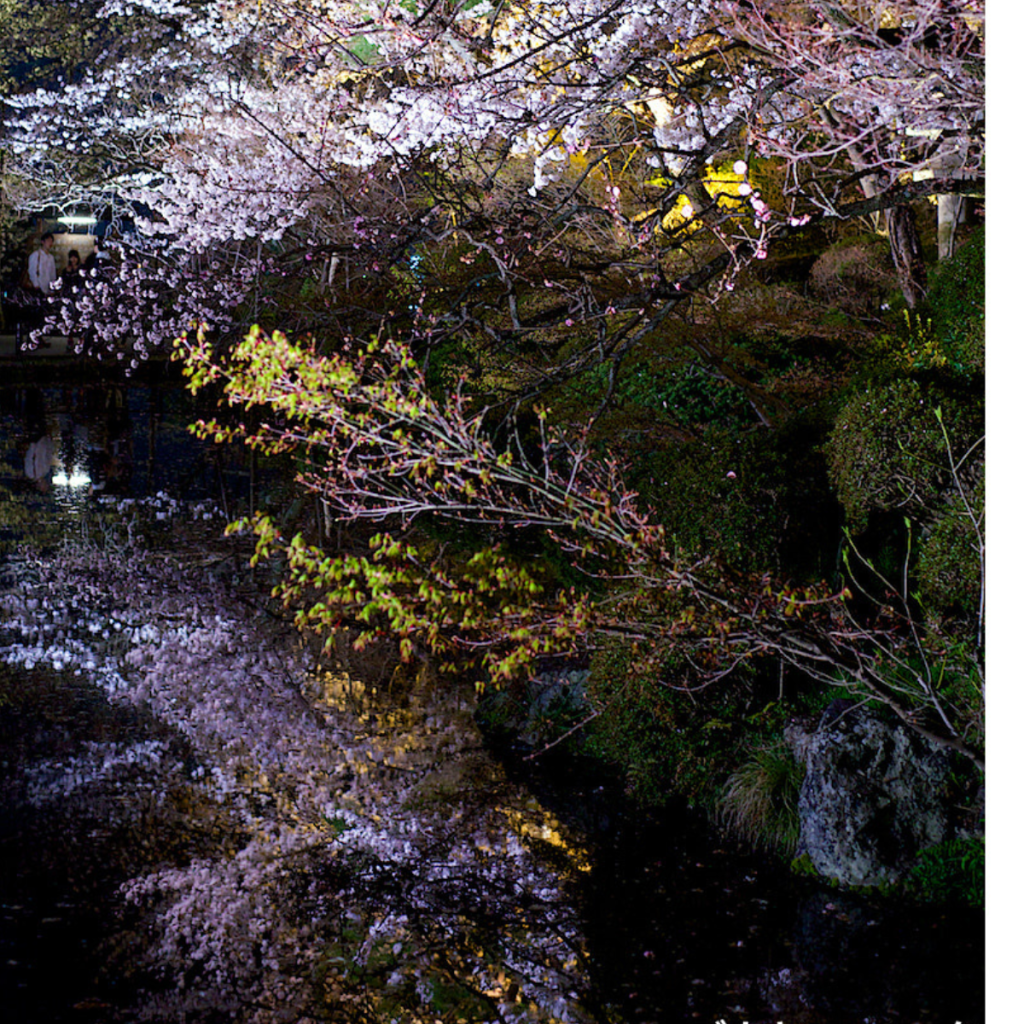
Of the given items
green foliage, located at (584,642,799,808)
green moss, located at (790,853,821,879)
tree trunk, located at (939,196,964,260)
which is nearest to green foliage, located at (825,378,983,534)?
green foliage, located at (584,642,799,808)

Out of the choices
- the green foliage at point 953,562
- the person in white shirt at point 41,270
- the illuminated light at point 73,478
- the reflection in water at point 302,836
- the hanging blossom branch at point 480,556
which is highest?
the hanging blossom branch at point 480,556

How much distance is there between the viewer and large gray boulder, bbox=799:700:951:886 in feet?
16.1

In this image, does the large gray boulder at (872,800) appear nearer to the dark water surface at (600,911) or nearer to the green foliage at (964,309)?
the dark water surface at (600,911)

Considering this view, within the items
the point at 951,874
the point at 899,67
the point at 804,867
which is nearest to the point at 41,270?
the point at 804,867

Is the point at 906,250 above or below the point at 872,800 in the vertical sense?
above

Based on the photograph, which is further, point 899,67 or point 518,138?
point 518,138

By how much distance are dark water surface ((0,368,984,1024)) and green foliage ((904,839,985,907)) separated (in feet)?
0.26

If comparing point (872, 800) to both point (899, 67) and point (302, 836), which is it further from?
point (899, 67)

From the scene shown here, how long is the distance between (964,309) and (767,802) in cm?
315

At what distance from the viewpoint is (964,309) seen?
6.50m

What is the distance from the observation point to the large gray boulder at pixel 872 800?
193 inches

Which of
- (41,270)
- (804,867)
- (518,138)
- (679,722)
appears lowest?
(41,270)

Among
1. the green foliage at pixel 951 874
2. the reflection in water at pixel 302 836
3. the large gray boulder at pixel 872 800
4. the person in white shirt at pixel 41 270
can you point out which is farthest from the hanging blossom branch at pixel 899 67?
the person in white shirt at pixel 41 270

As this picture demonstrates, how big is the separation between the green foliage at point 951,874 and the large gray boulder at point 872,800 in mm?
48
